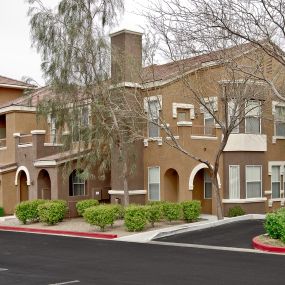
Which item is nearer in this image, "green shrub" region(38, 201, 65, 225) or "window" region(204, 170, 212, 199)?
"green shrub" region(38, 201, 65, 225)


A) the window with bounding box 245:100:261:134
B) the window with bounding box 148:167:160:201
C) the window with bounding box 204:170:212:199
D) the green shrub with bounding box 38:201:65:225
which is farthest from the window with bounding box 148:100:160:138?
the green shrub with bounding box 38:201:65:225

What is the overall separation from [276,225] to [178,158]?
1033 centimetres

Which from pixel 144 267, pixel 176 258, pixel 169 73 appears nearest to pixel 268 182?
pixel 169 73

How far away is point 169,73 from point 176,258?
46.1 feet

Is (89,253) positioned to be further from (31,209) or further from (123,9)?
(123,9)

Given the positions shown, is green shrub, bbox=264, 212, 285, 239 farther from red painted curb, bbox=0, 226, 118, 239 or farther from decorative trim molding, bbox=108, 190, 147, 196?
decorative trim molding, bbox=108, 190, 147, 196

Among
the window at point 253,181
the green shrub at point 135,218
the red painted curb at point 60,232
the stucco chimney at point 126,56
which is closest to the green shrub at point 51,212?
the red painted curb at point 60,232

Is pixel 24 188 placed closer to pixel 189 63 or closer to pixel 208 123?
pixel 208 123

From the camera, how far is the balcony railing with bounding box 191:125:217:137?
26225 mm

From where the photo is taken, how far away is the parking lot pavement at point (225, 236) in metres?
17.3

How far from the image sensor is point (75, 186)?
29062 millimetres

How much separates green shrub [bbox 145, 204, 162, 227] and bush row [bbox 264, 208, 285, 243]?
18.3 feet

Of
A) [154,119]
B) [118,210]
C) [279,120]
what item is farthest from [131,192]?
[279,120]

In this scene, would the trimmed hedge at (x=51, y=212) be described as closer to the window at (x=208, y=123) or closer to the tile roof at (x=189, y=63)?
the tile roof at (x=189, y=63)
